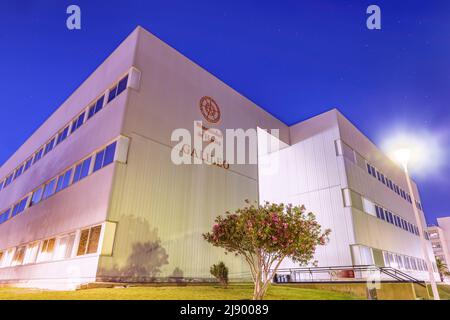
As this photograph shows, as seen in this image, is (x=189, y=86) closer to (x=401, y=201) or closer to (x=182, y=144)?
(x=182, y=144)

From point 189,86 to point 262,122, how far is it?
875 cm

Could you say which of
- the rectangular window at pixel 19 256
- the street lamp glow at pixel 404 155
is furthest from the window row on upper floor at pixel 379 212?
the rectangular window at pixel 19 256

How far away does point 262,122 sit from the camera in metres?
27.2

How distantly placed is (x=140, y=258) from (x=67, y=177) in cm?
939

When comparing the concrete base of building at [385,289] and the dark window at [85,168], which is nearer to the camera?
the concrete base of building at [385,289]

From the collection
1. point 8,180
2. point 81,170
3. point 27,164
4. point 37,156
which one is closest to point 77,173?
point 81,170

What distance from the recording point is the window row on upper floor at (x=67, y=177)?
16.8 metres

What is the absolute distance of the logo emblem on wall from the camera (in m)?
21.8

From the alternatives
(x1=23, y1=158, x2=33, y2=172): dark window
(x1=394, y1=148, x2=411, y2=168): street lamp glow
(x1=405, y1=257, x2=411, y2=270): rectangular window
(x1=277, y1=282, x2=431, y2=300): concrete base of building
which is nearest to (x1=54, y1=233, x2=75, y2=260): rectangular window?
(x1=277, y1=282, x2=431, y2=300): concrete base of building

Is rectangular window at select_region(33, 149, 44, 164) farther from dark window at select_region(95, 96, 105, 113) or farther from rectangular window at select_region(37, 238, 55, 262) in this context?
rectangular window at select_region(37, 238, 55, 262)

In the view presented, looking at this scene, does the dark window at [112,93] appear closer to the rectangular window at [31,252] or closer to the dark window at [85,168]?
the dark window at [85,168]

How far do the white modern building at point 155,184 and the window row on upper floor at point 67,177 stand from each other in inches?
5.3

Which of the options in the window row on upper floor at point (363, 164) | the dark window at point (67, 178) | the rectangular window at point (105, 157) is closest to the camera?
the rectangular window at point (105, 157)
